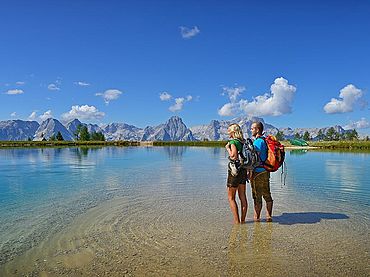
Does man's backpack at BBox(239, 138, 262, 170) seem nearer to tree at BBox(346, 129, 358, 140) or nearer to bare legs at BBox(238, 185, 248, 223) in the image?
bare legs at BBox(238, 185, 248, 223)

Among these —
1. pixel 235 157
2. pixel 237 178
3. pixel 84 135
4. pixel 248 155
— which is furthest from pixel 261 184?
A: pixel 84 135

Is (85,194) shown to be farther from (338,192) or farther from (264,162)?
(338,192)

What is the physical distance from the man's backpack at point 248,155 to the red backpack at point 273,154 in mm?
392

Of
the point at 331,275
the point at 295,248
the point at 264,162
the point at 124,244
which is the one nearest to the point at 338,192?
the point at 264,162

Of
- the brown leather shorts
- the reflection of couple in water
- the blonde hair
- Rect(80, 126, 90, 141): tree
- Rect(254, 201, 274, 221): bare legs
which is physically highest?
Rect(80, 126, 90, 141): tree

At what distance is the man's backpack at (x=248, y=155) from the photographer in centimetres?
872

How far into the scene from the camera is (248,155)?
8.75m

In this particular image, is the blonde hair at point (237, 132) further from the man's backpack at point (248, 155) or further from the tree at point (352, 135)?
the tree at point (352, 135)

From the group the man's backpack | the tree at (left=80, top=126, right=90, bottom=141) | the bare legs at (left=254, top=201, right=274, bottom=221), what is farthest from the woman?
the tree at (left=80, top=126, right=90, bottom=141)

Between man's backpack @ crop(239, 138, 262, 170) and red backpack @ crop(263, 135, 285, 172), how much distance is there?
39 centimetres

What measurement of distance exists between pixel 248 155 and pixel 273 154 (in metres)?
0.73

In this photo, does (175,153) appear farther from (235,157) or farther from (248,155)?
(235,157)

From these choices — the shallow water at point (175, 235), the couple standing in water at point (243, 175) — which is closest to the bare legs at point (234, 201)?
the couple standing in water at point (243, 175)

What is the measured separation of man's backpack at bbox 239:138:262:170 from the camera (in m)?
8.72
